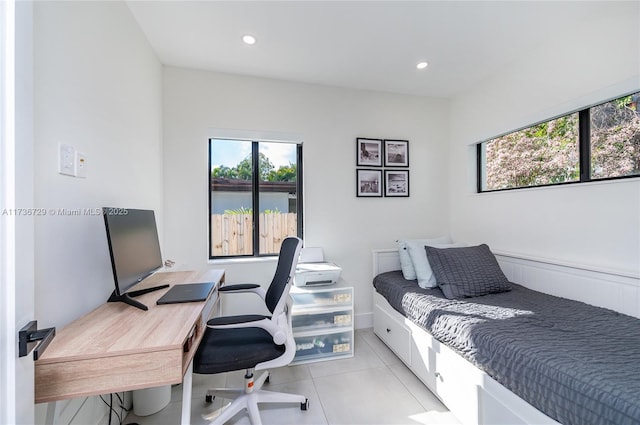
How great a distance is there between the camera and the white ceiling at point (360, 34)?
177 centimetres

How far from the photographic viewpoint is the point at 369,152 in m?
2.99

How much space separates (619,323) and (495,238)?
48.0 inches

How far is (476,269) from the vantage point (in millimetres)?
2119

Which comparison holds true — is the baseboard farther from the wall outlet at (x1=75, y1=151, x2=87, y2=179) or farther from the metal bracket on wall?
the wall outlet at (x1=75, y1=151, x2=87, y2=179)

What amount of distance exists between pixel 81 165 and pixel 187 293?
840 millimetres

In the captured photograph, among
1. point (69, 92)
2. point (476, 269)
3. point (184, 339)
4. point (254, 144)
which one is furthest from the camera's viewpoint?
point (254, 144)

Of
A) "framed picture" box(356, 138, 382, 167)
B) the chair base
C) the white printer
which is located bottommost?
the chair base

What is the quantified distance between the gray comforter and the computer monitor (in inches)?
69.8

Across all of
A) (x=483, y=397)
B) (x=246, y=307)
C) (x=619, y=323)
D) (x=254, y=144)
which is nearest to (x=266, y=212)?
(x=254, y=144)

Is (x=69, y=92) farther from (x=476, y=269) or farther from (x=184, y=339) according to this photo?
(x=476, y=269)

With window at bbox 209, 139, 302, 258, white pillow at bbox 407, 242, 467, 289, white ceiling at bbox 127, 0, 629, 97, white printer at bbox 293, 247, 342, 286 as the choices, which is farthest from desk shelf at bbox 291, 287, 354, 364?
white ceiling at bbox 127, 0, 629, 97

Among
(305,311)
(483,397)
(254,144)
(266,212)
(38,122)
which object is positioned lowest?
(483,397)

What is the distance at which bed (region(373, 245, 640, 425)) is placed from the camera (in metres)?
1.01

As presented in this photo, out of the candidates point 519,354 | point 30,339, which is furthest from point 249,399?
point 519,354
